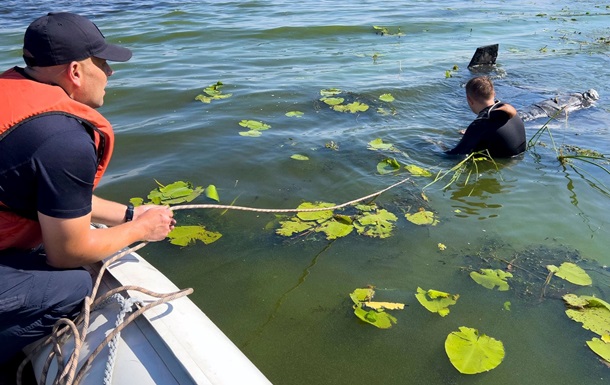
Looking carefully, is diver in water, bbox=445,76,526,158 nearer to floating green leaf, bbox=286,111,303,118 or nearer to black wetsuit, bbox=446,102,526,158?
black wetsuit, bbox=446,102,526,158

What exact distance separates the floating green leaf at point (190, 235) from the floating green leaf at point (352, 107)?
3359 mm

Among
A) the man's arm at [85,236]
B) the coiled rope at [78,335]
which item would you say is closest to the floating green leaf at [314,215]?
the man's arm at [85,236]

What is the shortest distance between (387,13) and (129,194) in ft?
37.4

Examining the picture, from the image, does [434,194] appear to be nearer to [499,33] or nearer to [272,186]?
[272,186]

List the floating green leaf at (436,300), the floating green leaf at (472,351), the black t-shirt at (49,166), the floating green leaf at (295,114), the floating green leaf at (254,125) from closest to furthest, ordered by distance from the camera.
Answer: the black t-shirt at (49,166), the floating green leaf at (472,351), the floating green leaf at (436,300), the floating green leaf at (254,125), the floating green leaf at (295,114)

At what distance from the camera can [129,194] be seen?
464cm

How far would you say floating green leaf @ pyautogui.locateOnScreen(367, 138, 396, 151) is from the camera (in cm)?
565

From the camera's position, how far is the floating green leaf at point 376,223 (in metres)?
4.00

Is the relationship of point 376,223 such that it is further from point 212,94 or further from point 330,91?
point 212,94

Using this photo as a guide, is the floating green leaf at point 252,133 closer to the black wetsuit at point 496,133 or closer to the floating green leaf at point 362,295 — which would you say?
the black wetsuit at point 496,133

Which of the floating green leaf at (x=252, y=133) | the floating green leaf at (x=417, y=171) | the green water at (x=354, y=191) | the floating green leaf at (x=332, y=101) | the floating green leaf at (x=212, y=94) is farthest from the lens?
the floating green leaf at (x=212, y=94)

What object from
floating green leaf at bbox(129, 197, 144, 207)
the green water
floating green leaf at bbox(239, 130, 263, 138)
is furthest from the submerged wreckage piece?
floating green leaf at bbox(129, 197, 144, 207)

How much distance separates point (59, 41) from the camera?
209 centimetres

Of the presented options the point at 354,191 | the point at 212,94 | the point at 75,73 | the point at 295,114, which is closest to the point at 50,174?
the point at 75,73
